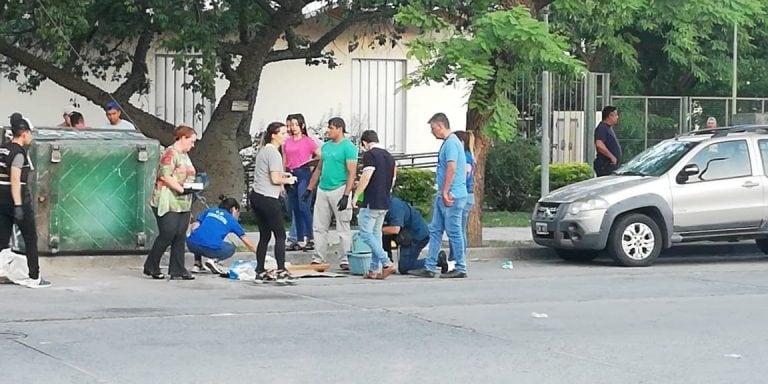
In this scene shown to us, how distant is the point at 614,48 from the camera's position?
62.9 ft

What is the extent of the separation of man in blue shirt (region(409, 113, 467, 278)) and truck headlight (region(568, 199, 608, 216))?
2.10 metres

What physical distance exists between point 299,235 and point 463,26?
3529 mm

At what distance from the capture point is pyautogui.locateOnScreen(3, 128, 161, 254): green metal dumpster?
14469 millimetres

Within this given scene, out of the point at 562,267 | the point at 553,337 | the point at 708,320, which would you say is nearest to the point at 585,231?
the point at 562,267

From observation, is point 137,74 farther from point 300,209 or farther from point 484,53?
point 484,53

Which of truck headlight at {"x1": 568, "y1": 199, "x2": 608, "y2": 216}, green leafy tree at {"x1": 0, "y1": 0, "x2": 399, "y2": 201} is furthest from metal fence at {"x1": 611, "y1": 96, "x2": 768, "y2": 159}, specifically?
truck headlight at {"x1": 568, "y1": 199, "x2": 608, "y2": 216}

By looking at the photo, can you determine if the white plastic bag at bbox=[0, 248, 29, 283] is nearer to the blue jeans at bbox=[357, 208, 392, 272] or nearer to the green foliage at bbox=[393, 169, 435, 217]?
the blue jeans at bbox=[357, 208, 392, 272]

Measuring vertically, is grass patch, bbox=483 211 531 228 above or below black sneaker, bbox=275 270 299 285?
above

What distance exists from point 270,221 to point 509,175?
10.9 m

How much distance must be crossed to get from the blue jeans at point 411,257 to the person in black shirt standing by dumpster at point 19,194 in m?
4.04

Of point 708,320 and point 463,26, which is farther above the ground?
point 463,26

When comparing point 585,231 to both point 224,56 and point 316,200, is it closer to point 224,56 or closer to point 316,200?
point 316,200

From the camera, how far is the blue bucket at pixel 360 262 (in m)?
14.7

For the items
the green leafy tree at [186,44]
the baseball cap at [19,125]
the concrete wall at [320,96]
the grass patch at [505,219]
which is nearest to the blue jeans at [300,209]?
the green leafy tree at [186,44]
